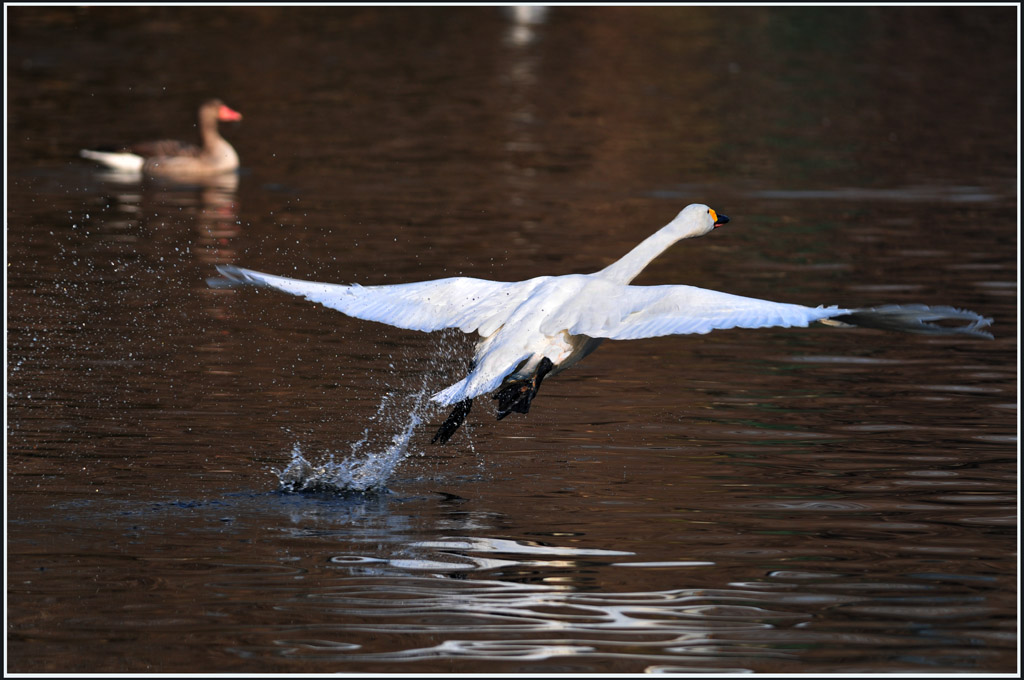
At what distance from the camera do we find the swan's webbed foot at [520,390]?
8.74 m

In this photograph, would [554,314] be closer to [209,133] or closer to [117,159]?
[117,159]

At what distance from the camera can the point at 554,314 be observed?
883 centimetres

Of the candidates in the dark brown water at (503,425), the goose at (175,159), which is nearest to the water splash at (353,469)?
the dark brown water at (503,425)

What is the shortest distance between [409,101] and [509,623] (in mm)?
22781

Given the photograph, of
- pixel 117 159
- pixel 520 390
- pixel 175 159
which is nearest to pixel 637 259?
pixel 520 390

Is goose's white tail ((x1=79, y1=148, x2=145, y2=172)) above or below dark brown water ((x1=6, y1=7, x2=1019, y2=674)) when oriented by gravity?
below

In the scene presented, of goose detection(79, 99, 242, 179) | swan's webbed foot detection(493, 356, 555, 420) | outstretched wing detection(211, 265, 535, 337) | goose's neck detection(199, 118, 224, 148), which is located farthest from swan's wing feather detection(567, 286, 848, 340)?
goose's neck detection(199, 118, 224, 148)

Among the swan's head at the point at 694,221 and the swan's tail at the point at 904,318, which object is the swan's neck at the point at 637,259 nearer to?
the swan's head at the point at 694,221

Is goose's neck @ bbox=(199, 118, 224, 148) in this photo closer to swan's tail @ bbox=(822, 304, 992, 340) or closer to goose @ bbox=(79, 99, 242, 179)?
goose @ bbox=(79, 99, 242, 179)

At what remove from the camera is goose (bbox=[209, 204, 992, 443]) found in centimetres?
809

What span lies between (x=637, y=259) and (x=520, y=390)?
118cm

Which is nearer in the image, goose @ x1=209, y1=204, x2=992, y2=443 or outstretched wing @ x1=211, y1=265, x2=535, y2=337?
goose @ x1=209, y1=204, x2=992, y2=443

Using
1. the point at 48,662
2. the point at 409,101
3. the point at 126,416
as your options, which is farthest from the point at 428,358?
the point at 409,101

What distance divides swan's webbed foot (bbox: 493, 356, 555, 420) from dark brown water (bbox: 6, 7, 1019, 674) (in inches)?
16.2
